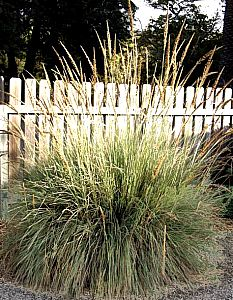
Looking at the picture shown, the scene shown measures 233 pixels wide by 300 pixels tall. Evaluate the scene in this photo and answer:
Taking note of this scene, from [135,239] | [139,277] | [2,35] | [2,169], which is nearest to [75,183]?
[135,239]

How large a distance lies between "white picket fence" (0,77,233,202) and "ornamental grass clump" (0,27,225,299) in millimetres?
118

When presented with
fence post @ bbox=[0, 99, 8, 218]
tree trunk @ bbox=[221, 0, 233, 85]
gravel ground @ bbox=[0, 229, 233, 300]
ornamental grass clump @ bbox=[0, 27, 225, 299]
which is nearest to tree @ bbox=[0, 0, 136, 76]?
tree trunk @ bbox=[221, 0, 233, 85]

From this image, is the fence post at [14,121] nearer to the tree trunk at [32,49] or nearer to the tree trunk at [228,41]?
the tree trunk at [228,41]

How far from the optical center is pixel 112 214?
126 inches

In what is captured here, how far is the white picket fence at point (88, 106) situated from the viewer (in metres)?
3.50

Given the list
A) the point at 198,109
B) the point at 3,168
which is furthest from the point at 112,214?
the point at 198,109

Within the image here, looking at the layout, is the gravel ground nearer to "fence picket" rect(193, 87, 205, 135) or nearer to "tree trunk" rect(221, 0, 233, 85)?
"fence picket" rect(193, 87, 205, 135)

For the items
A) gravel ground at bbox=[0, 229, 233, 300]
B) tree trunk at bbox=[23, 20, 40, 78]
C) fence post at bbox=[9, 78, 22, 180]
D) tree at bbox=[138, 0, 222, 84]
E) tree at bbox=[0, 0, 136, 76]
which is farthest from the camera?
tree trunk at bbox=[23, 20, 40, 78]

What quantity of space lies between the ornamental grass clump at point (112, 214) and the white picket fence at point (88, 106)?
0.12 metres

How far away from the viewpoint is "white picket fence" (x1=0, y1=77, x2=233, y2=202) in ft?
11.5

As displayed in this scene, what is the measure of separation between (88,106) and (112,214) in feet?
2.78

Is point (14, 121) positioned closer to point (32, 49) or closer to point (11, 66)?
point (32, 49)

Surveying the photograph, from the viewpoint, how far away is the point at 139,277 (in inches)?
122

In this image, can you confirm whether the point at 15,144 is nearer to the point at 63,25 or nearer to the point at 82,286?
the point at 82,286
